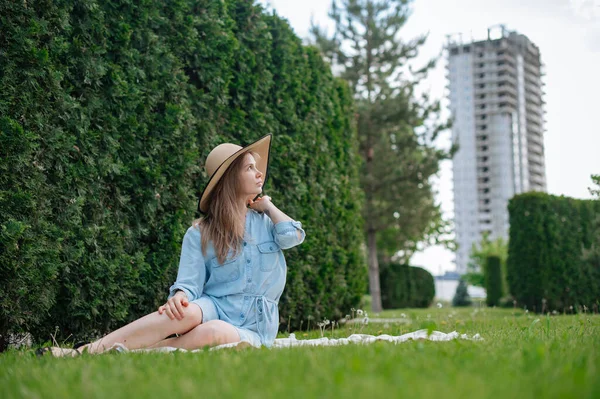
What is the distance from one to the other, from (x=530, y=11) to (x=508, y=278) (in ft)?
23.2

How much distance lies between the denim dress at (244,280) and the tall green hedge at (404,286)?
1444cm

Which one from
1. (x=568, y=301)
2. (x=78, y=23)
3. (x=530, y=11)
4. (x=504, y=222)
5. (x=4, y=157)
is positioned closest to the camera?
(x=4, y=157)

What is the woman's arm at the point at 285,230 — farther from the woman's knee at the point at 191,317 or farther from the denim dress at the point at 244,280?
the woman's knee at the point at 191,317

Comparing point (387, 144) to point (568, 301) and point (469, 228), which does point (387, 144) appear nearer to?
point (568, 301)

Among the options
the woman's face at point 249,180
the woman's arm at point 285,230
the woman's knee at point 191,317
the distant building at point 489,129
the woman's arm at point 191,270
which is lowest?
the woman's knee at point 191,317

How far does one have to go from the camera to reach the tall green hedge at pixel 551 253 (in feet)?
38.1

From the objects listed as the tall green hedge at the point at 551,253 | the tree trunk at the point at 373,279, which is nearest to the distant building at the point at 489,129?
the tree trunk at the point at 373,279

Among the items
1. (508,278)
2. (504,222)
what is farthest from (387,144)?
(504,222)

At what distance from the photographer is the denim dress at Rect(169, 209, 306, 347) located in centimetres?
393

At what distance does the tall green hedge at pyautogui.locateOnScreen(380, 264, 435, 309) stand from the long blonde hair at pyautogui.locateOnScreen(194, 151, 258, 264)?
14.5 m

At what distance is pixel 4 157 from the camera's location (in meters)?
3.93

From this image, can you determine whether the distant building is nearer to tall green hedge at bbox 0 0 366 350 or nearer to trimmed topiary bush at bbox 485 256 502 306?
trimmed topiary bush at bbox 485 256 502 306

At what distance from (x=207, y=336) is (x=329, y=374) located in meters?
1.58

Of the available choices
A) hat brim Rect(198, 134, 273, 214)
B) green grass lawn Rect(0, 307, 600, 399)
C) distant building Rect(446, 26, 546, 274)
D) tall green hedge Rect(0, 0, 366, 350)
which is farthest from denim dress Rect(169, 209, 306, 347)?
distant building Rect(446, 26, 546, 274)
